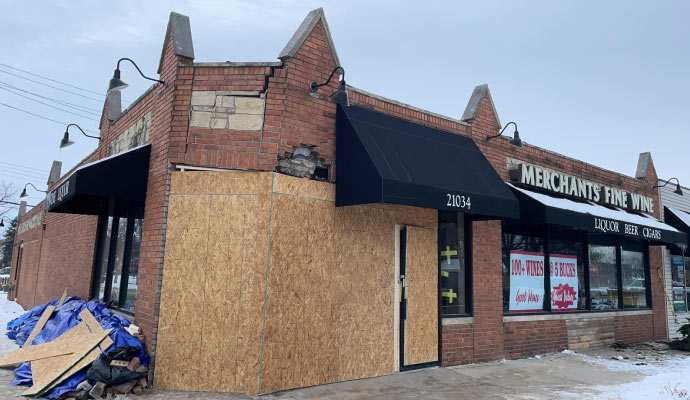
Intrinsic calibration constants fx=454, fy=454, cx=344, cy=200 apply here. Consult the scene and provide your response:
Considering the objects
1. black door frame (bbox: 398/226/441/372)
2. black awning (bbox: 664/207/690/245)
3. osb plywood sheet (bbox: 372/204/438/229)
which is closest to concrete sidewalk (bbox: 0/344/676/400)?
black door frame (bbox: 398/226/441/372)

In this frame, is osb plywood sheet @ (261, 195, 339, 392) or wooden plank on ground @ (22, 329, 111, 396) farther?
osb plywood sheet @ (261, 195, 339, 392)

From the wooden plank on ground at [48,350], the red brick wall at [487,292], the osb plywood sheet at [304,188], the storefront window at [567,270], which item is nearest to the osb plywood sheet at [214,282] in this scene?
the osb plywood sheet at [304,188]

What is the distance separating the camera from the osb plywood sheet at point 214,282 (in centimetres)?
598

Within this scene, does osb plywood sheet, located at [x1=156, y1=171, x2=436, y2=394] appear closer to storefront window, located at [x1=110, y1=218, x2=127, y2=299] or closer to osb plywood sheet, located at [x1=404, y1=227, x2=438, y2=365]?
osb plywood sheet, located at [x1=404, y1=227, x2=438, y2=365]

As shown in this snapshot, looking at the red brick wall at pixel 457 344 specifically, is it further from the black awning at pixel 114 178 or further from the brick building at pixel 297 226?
the black awning at pixel 114 178

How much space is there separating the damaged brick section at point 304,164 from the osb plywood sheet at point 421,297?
1930 mm

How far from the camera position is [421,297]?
25.7 ft

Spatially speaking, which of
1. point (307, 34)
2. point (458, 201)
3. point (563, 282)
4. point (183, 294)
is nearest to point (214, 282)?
point (183, 294)

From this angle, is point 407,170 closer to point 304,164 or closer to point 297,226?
point 304,164

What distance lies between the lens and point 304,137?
684 cm

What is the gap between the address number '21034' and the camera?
22.8ft

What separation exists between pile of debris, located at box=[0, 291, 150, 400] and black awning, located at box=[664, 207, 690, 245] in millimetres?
15101

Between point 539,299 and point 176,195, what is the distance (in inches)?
318

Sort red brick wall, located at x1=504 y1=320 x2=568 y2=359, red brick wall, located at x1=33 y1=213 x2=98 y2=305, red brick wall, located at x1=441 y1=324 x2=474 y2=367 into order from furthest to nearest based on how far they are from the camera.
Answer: red brick wall, located at x1=33 y1=213 x2=98 y2=305
red brick wall, located at x1=504 y1=320 x2=568 y2=359
red brick wall, located at x1=441 y1=324 x2=474 y2=367
